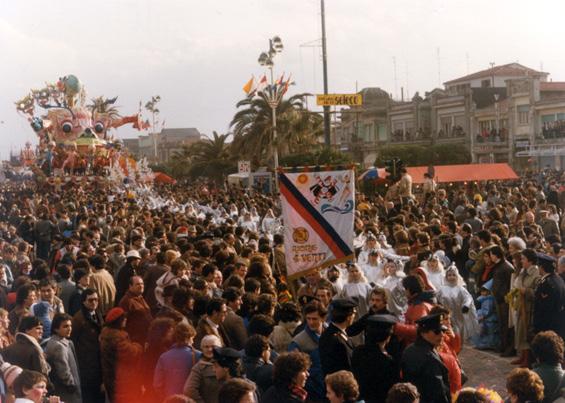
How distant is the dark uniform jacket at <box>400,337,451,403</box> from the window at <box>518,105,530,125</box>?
50106 mm

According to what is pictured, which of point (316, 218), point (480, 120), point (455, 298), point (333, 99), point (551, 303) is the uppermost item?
point (333, 99)

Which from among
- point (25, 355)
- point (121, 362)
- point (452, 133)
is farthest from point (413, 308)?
point (452, 133)

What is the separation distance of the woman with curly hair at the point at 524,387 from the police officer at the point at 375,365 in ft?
3.00

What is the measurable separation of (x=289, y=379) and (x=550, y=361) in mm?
2055

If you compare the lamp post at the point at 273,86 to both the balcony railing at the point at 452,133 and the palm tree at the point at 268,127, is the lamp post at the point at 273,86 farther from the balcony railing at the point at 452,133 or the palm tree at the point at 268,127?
the balcony railing at the point at 452,133

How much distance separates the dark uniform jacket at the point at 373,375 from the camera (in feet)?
18.2

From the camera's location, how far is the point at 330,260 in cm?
921

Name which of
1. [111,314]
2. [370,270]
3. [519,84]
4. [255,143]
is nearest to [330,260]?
[370,270]

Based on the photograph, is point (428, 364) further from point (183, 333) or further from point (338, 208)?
point (338, 208)

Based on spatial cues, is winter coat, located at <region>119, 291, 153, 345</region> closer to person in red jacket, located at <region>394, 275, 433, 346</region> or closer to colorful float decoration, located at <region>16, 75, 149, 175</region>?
person in red jacket, located at <region>394, 275, 433, 346</region>

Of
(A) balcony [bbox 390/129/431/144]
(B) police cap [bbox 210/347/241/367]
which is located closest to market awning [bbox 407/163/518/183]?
(B) police cap [bbox 210/347/241/367]

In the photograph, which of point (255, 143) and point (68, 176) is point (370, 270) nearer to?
point (255, 143)

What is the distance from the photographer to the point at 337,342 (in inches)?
229

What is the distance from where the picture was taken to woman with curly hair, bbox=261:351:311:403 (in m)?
5.00
